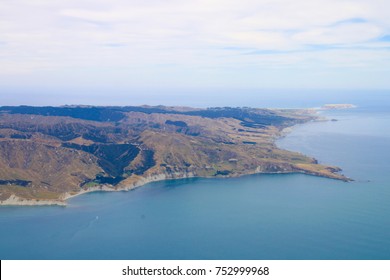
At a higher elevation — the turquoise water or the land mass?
the land mass

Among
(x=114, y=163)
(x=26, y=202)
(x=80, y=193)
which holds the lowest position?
(x=26, y=202)

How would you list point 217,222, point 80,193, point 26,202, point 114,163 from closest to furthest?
point 217,222, point 26,202, point 80,193, point 114,163

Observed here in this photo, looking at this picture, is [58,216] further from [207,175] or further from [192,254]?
[207,175]

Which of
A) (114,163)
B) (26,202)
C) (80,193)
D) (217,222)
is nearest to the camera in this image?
(217,222)

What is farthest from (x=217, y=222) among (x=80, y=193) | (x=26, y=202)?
(x=26, y=202)

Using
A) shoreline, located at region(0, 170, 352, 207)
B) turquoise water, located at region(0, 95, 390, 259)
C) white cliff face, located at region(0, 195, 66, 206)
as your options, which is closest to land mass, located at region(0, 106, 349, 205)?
white cliff face, located at region(0, 195, 66, 206)

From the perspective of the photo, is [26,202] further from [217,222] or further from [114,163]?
[217,222]

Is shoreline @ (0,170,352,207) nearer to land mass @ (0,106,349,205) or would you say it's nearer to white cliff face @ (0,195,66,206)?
Result: white cliff face @ (0,195,66,206)

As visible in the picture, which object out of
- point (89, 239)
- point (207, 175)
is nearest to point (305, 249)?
point (89, 239)

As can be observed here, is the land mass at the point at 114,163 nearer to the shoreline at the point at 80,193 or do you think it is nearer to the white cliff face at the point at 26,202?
the white cliff face at the point at 26,202
